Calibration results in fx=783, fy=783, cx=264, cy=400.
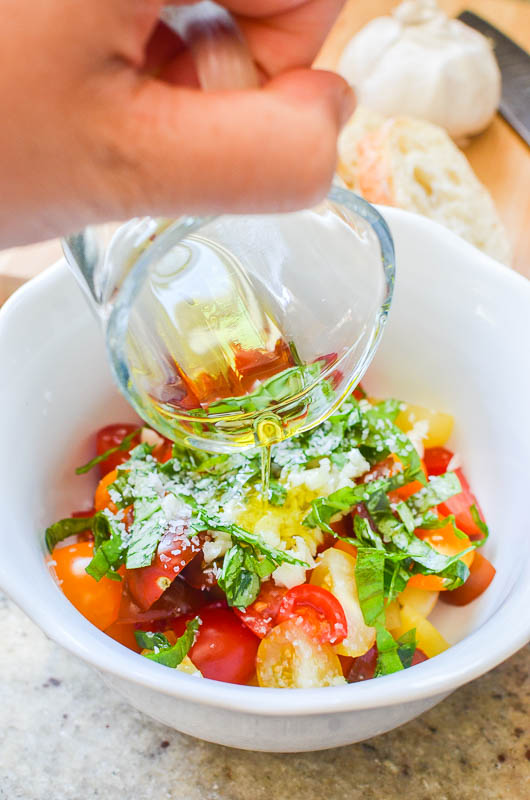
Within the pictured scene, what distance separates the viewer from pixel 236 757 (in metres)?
0.98

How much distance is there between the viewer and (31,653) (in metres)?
1.11

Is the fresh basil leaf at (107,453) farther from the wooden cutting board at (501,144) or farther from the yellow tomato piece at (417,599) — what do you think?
the wooden cutting board at (501,144)

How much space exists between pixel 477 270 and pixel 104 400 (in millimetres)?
618

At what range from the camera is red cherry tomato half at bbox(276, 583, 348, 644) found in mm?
949

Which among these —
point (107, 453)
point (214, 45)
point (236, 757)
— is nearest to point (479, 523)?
point (236, 757)

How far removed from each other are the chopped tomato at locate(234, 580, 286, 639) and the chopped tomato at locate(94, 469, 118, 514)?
0.27m

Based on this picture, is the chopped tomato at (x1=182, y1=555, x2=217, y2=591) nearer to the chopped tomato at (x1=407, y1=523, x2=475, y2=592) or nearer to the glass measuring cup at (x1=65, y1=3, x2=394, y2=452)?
the glass measuring cup at (x1=65, y1=3, x2=394, y2=452)

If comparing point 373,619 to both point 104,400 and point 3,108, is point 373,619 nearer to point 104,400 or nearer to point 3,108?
point 104,400

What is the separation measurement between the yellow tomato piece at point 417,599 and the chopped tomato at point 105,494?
1.41 feet

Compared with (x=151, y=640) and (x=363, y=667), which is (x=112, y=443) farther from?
(x=363, y=667)

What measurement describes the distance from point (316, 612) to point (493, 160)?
4.40 ft

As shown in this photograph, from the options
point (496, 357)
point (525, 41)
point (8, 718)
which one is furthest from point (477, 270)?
point (525, 41)

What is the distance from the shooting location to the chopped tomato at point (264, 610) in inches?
38.2

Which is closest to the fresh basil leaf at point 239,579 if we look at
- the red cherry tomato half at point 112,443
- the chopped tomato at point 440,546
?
the chopped tomato at point 440,546
